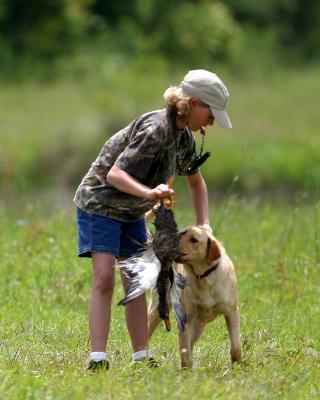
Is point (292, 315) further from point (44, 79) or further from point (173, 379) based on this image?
point (44, 79)

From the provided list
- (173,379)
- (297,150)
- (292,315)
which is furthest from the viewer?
(297,150)

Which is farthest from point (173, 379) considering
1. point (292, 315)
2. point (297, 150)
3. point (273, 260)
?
point (297, 150)

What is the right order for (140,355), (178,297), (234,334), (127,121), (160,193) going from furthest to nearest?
(127,121) < (234,334) < (140,355) < (178,297) < (160,193)

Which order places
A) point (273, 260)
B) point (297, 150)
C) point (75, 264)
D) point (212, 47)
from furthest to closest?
point (212, 47), point (297, 150), point (273, 260), point (75, 264)

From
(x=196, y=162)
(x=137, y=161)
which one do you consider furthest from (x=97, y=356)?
(x=196, y=162)

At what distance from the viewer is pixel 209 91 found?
7133 millimetres

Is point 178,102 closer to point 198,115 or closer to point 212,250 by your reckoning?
point 198,115

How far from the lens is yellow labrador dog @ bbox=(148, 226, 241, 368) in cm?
748

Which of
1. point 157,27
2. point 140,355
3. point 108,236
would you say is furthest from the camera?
point 157,27

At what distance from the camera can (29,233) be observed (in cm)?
1135

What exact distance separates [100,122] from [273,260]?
999 cm

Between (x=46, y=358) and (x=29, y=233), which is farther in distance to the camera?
(x=29, y=233)

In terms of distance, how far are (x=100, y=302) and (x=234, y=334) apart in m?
0.93

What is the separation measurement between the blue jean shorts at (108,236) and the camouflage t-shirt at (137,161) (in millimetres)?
49
